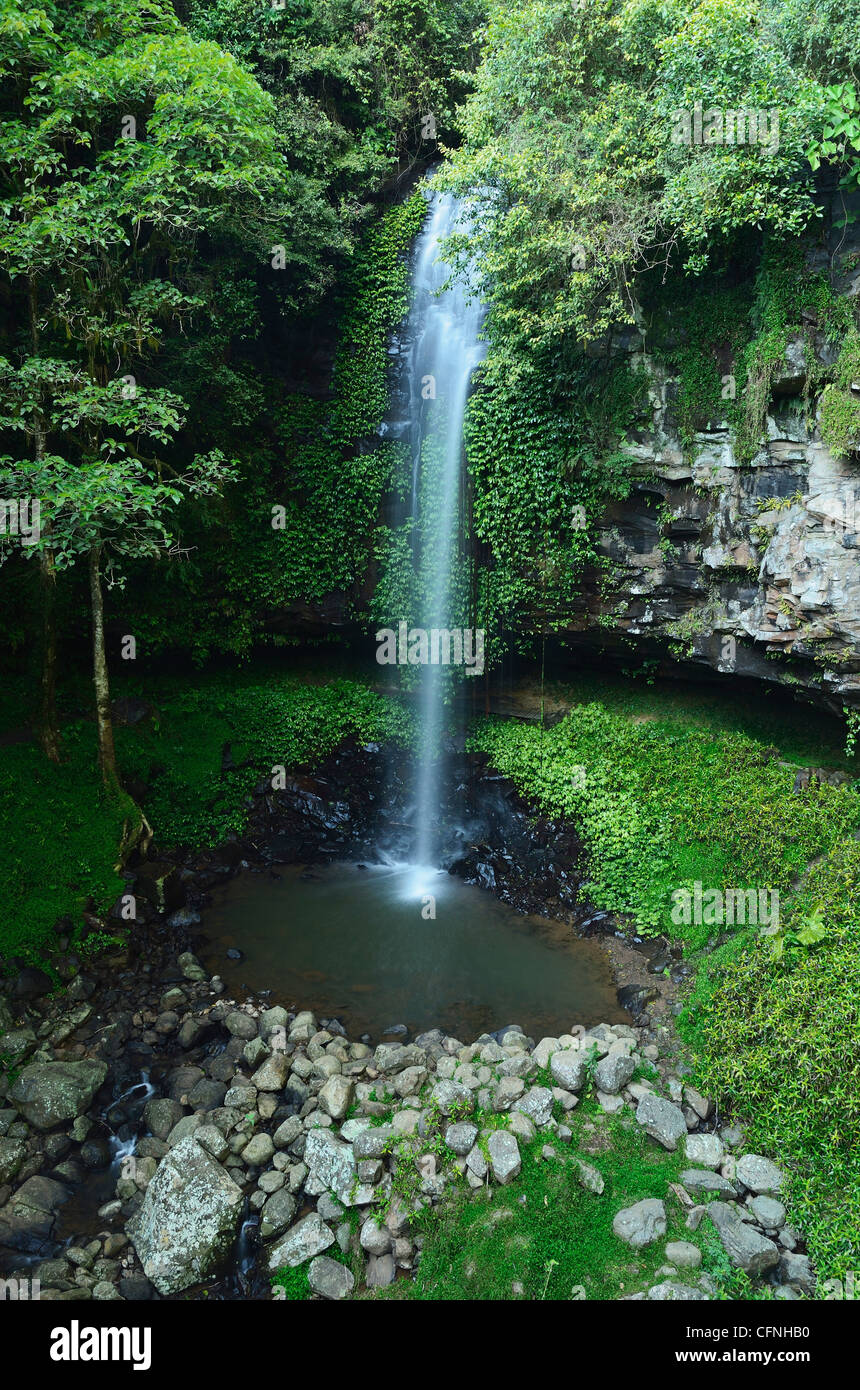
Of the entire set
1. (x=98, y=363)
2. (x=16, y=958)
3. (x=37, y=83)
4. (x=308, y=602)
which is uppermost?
(x=37, y=83)

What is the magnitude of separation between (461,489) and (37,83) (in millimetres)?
7207

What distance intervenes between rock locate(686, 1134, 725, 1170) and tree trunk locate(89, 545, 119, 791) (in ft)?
26.0

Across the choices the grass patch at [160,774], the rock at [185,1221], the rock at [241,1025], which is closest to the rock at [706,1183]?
the rock at [185,1221]

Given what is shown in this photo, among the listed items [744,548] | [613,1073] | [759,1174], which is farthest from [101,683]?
[759,1174]

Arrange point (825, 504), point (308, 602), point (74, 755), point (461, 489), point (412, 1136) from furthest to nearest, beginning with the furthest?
point (308, 602) < point (461, 489) < point (74, 755) < point (825, 504) < point (412, 1136)

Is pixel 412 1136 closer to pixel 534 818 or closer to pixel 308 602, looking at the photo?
pixel 534 818

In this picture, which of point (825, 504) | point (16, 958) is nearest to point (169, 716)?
A: point (16, 958)

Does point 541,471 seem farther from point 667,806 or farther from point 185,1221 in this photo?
point 185,1221

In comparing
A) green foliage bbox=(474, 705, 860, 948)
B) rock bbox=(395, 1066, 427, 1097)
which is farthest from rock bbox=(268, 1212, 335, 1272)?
green foliage bbox=(474, 705, 860, 948)

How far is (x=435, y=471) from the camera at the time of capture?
12172 millimetres

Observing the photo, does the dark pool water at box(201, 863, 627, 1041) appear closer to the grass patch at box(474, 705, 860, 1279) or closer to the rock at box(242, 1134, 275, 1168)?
the grass patch at box(474, 705, 860, 1279)

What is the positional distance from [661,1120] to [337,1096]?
115 inches

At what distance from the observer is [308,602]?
13.0m

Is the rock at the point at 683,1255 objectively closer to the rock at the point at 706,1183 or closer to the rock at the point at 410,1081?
the rock at the point at 706,1183
